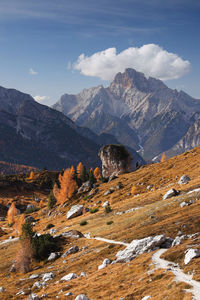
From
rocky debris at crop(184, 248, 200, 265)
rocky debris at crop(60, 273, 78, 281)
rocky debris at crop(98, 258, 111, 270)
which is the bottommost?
rocky debris at crop(60, 273, 78, 281)

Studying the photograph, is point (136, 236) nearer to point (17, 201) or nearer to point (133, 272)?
point (133, 272)

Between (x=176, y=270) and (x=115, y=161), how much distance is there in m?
Answer: 147

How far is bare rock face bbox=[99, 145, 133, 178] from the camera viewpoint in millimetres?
172875

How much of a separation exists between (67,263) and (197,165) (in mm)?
69606

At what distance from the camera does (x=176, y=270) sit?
2823cm

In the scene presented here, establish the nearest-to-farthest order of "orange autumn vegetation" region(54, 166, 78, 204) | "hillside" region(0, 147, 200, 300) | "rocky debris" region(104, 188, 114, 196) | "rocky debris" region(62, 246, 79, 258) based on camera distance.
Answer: "hillside" region(0, 147, 200, 300)
"rocky debris" region(62, 246, 79, 258)
"rocky debris" region(104, 188, 114, 196)
"orange autumn vegetation" region(54, 166, 78, 204)

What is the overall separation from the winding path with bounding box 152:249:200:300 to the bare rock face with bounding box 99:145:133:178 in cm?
13586

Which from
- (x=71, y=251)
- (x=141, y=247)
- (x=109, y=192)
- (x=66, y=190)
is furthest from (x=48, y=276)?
(x=66, y=190)

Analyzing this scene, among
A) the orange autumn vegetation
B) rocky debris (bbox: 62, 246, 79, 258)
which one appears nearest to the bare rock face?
the orange autumn vegetation

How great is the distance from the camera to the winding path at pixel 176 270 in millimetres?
22802

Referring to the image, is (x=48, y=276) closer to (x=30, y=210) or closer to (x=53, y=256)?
(x=53, y=256)

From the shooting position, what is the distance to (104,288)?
99.3 feet

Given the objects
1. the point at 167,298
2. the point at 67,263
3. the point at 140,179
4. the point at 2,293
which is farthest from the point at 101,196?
the point at 167,298

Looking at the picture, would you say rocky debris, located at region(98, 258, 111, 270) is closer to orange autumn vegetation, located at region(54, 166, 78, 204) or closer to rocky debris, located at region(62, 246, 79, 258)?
rocky debris, located at region(62, 246, 79, 258)
